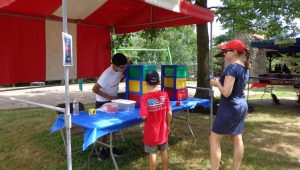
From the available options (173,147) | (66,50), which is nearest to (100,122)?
(66,50)

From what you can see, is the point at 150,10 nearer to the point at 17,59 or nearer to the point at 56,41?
the point at 56,41

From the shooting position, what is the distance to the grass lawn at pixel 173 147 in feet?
13.2

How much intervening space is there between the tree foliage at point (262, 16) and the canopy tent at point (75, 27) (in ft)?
9.02

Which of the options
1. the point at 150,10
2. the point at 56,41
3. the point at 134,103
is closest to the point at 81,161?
the point at 134,103

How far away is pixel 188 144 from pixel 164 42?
60.5ft

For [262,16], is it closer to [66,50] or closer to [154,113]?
[154,113]

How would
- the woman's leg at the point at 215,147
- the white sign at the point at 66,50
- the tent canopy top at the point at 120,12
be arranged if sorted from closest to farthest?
the white sign at the point at 66,50, the woman's leg at the point at 215,147, the tent canopy top at the point at 120,12

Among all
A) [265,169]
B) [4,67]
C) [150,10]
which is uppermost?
[150,10]

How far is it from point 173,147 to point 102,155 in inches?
47.4

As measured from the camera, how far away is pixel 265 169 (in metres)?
3.88

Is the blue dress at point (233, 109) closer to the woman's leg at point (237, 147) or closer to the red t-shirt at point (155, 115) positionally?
the woman's leg at point (237, 147)

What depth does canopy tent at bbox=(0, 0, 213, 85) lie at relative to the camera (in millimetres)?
4234

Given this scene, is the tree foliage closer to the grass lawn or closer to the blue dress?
the grass lawn

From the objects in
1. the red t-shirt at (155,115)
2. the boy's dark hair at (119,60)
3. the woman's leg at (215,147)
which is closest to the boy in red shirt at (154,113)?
the red t-shirt at (155,115)
